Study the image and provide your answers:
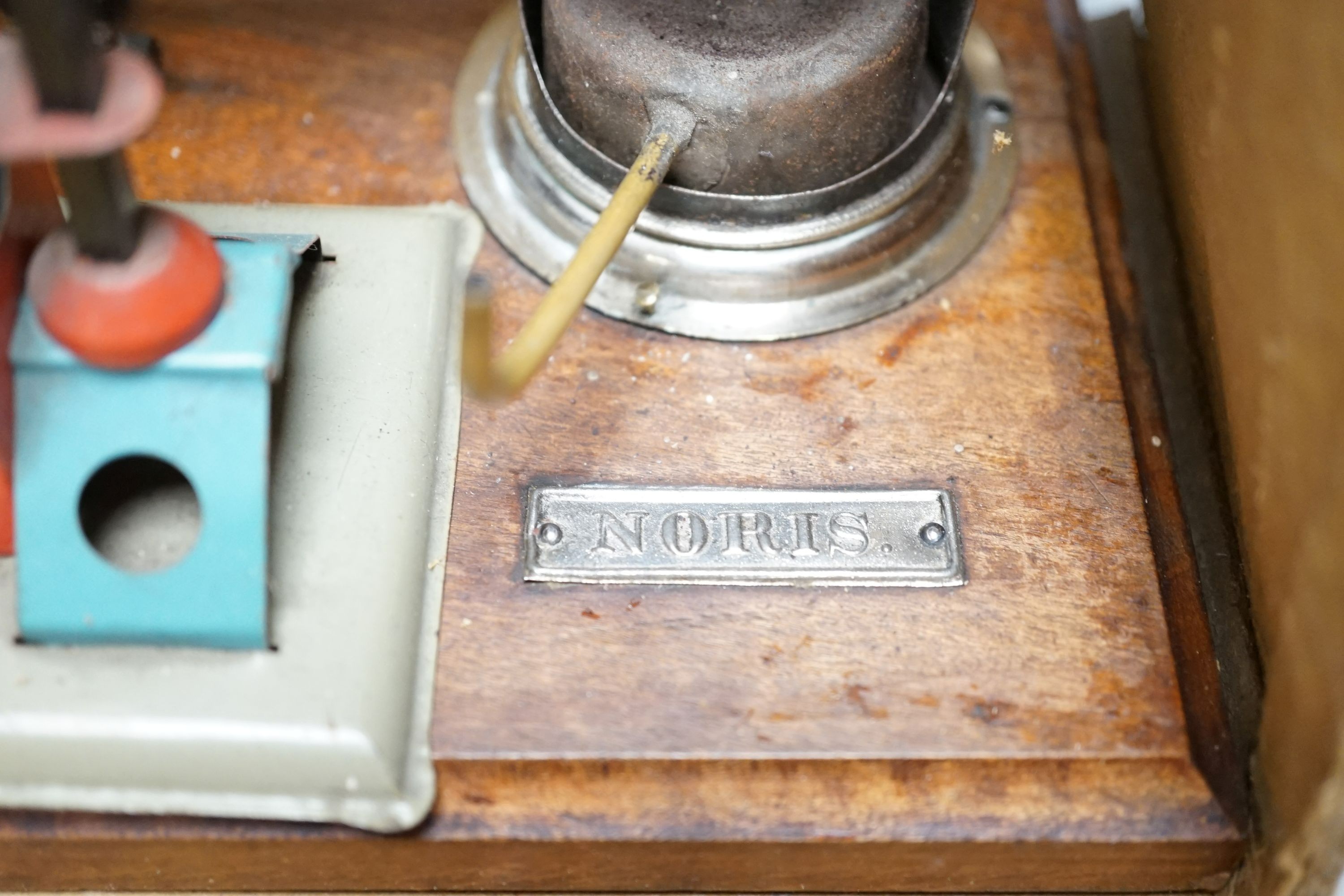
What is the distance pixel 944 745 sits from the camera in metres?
0.68

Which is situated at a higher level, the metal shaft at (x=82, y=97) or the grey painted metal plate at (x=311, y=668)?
the metal shaft at (x=82, y=97)

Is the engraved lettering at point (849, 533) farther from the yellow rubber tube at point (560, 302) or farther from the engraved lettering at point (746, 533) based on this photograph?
the yellow rubber tube at point (560, 302)

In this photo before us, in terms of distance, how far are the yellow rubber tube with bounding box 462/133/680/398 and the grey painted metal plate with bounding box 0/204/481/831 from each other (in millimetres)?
118

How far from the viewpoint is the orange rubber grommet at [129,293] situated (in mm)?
610

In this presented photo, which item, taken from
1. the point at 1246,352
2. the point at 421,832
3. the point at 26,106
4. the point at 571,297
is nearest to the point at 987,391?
the point at 1246,352

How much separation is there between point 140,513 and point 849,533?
0.40 m

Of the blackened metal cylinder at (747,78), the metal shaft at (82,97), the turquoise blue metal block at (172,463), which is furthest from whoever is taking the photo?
the blackened metal cylinder at (747,78)

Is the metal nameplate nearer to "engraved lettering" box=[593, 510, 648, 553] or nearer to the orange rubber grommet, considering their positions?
"engraved lettering" box=[593, 510, 648, 553]

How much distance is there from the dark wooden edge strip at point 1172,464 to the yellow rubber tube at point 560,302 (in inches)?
12.7

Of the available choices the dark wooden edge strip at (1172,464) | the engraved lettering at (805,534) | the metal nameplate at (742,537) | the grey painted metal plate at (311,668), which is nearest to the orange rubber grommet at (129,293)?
the grey painted metal plate at (311,668)

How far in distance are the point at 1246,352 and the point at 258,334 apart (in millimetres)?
531

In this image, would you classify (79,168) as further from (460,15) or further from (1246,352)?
(1246,352)

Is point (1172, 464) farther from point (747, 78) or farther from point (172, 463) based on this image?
point (172, 463)

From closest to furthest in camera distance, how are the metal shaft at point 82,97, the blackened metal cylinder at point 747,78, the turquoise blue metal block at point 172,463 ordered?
the metal shaft at point 82,97 → the turquoise blue metal block at point 172,463 → the blackened metal cylinder at point 747,78
